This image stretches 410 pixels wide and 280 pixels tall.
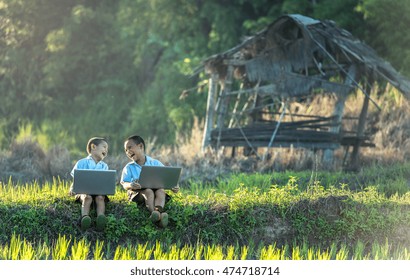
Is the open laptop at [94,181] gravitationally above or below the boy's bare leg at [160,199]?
above

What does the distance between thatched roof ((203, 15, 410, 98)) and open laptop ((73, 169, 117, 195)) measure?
926 centimetres

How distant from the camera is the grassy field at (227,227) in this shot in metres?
8.94

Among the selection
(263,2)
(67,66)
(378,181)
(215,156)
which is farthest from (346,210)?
(67,66)

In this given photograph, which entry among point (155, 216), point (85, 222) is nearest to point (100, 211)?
point (85, 222)

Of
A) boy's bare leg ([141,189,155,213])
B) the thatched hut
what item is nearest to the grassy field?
boy's bare leg ([141,189,155,213])

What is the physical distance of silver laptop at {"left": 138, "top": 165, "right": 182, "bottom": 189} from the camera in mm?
8695

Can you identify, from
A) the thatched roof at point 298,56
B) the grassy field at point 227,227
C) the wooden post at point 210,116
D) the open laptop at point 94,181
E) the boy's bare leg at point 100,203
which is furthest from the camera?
the wooden post at point 210,116

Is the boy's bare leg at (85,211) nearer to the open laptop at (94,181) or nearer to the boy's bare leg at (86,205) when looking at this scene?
the boy's bare leg at (86,205)

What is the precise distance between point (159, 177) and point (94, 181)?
2.22ft

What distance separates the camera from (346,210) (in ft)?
32.1

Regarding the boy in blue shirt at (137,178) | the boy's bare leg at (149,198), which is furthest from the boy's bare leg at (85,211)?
the boy's bare leg at (149,198)

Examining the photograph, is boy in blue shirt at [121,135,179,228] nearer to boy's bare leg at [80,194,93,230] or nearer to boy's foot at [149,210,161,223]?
boy's foot at [149,210,161,223]

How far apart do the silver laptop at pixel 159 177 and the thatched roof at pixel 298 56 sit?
8816mm
